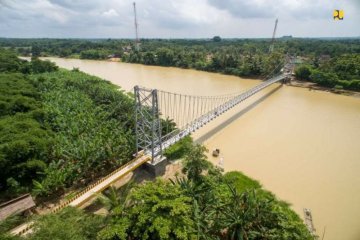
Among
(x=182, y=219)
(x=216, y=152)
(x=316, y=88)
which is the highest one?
(x=182, y=219)

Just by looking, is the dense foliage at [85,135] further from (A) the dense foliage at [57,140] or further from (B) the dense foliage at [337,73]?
(B) the dense foliage at [337,73]

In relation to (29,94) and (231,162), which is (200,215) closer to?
(231,162)

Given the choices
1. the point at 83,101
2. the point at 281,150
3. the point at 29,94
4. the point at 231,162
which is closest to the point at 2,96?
the point at 29,94

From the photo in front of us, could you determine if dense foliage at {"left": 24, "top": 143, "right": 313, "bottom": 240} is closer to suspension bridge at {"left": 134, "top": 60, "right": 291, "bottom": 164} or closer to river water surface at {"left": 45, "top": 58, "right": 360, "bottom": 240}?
river water surface at {"left": 45, "top": 58, "right": 360, "bottom": 240}

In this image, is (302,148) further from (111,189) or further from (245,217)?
(111,189)

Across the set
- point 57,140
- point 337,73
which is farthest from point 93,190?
point 337,73

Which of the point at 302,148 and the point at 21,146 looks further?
the point at 302,148

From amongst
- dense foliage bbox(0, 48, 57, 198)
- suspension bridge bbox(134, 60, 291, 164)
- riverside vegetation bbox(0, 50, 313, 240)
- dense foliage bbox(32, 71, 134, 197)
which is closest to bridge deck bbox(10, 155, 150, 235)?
riverside vegetation bbox(0, 50, 313, 240)

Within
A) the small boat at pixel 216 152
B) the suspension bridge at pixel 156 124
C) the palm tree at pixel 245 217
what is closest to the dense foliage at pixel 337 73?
the suspension bridge at pixel 156 124
